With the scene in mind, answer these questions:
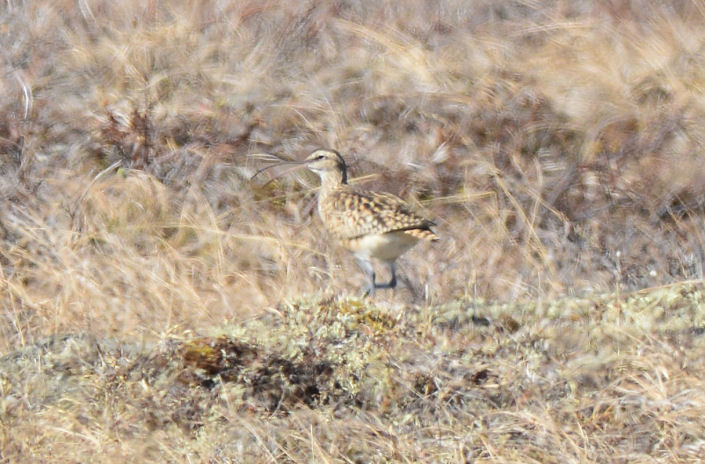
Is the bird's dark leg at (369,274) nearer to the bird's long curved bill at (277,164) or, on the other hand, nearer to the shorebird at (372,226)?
the shorebird at (372,226)

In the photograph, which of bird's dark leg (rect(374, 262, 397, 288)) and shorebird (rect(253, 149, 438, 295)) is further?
bird's dark leg (rect(374, 262, 397, 288))

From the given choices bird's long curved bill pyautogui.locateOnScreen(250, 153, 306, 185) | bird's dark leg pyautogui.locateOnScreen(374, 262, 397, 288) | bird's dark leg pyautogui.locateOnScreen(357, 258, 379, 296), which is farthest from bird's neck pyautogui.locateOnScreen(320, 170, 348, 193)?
bird's dark leg pyautogui.locateOnScreen(374, 262, 397, 288)

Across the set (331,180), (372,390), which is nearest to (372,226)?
(331,180)

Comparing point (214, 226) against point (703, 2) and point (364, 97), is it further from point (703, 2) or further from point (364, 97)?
point (703, 2)

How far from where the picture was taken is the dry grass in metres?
5.15

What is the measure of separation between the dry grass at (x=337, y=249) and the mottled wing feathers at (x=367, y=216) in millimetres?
341

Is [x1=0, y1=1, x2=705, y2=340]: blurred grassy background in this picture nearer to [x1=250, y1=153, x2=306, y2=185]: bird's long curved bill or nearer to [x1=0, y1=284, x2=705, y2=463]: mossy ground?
[x1=250, y1=153, x2=306, y2=185]: bird's long curved bill

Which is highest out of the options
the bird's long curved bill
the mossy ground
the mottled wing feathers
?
the mossy ground

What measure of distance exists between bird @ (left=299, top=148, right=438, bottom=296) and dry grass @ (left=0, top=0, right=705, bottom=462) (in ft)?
0.79

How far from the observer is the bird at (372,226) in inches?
263

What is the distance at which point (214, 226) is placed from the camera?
7.84m

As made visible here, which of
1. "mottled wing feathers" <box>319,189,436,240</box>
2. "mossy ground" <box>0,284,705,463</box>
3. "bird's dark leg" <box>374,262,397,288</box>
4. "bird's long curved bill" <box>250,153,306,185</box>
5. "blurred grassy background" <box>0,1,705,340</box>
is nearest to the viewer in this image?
"mossy ground" <box>0,284,705,463</box>

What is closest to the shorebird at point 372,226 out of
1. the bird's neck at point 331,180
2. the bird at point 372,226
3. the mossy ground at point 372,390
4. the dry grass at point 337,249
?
the bird at point 372,226

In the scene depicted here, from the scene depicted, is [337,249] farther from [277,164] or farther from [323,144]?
[323,144]
